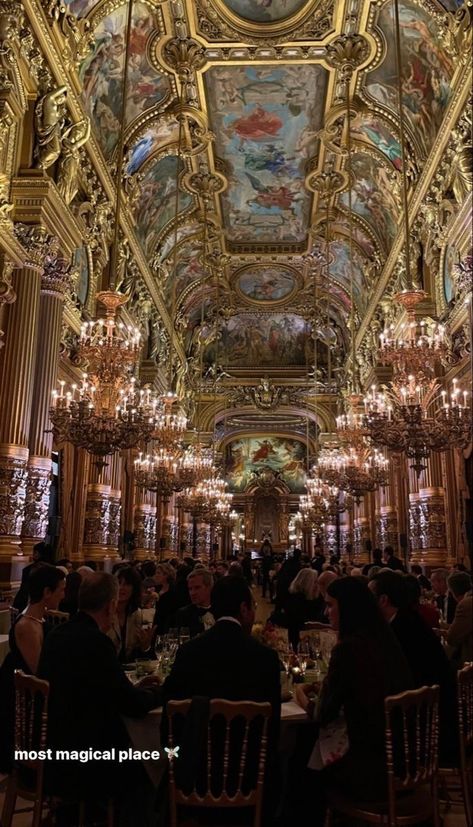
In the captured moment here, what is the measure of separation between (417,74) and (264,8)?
10.4ft

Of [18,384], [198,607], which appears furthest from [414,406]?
[18,384]

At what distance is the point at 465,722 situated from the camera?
11.9ft

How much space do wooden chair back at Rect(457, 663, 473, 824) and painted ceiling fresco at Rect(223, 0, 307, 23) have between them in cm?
1240

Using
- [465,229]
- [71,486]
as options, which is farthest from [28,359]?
[465,229]

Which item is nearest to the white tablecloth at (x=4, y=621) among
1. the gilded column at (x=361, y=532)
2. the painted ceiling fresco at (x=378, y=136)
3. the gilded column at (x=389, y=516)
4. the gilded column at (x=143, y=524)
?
the gilded column at (x=143, y=524)

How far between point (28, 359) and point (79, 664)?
698 cm

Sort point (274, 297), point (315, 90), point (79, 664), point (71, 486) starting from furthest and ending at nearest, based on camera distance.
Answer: point (274, 297), point (315, 90), point (71, 486), point (79, 664)

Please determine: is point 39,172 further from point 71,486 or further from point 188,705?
point 188,705

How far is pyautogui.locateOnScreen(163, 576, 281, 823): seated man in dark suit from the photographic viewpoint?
2900mm

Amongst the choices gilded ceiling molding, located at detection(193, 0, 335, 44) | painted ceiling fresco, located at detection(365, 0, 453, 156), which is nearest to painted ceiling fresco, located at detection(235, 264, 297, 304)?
painted ceiling fresco, located at detection(365, 0, 453, 156)

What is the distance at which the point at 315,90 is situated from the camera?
14.1 meters

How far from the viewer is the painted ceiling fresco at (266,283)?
22906 millimetres

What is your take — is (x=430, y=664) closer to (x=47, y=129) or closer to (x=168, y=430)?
(x=168, y=430)

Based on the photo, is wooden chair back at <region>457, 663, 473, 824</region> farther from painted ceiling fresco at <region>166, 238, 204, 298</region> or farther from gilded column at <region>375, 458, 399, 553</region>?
painted ceiling fresco at <region>166, 238, 204, 298</region>
